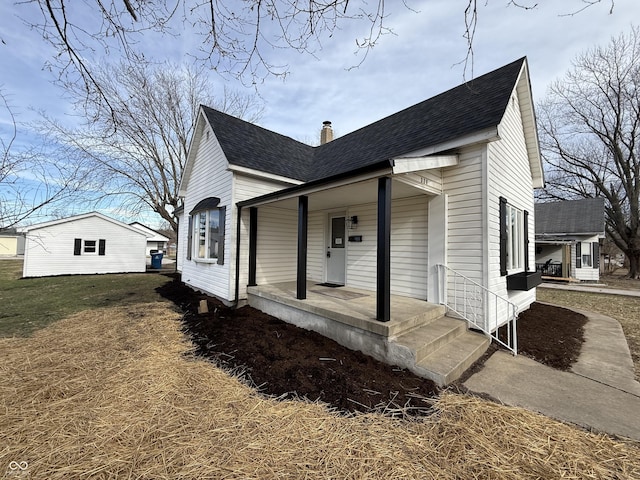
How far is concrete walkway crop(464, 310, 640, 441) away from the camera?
2660 millimetres

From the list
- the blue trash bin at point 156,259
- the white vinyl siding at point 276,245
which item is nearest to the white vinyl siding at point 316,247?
the white vinyl siding at point 276,245

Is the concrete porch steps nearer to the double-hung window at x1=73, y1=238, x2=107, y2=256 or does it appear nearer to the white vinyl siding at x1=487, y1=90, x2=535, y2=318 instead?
the white vinyl siding at x1=487, y1=90, x2=535, y2=318

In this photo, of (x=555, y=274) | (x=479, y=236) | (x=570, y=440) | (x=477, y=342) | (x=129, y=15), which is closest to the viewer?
(x=570, y=440)

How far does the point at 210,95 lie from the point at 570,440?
73.1 ft

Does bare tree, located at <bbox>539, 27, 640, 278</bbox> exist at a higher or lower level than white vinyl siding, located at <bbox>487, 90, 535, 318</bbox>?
higher

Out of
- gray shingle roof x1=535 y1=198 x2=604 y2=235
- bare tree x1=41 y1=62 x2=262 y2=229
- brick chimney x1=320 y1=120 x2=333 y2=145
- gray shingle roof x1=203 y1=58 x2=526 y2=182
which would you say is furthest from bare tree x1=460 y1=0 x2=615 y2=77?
gray shingle roof x1=535 y1=198 x2=604 y2=235

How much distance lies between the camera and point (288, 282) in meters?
7.78

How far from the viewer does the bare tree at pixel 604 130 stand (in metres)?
15.2

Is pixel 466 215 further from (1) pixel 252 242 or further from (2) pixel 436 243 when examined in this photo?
(1) pixel 252 242

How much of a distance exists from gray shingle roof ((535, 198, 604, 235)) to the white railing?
17.3 m

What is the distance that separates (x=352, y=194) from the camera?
564 centimetres

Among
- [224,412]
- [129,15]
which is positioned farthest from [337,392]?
[129,15]

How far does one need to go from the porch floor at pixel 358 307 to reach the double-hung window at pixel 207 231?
1.84m

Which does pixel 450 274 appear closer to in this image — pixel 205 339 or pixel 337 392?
pixel 337 392
